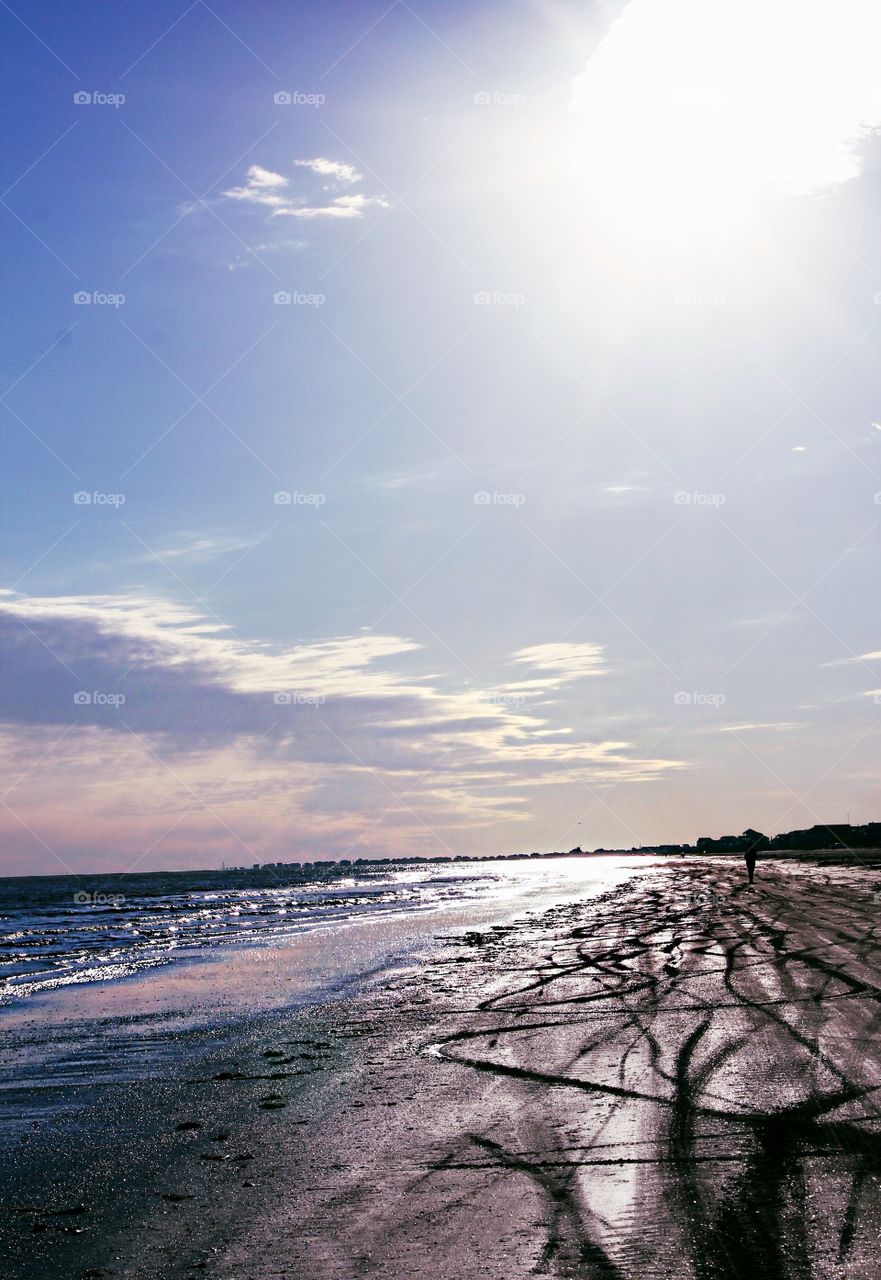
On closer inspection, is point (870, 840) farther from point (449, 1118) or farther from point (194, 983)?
point (449, 1118)

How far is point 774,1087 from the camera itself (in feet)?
31.2

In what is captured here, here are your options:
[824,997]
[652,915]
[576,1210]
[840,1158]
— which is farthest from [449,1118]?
[652,915]

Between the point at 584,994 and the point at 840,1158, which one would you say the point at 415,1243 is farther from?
the point at 584,994

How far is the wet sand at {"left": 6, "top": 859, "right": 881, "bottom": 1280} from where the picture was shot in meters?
6.19

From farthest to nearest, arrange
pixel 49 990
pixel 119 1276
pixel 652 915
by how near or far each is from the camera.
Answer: pixel 652 915, pixel 49 990, pixel 119 1276

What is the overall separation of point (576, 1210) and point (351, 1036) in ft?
28.2

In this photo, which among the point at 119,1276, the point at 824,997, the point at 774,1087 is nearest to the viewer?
the point at 119,1276

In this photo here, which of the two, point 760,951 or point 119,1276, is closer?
point 119,1276

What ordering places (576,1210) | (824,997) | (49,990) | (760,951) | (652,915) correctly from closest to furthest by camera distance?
(576,1210) → (824,997) → (760,951) → (49,990) → (652,915)

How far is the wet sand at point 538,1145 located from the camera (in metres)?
6.19

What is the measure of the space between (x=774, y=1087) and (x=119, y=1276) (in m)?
6.02

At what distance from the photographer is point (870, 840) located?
14000 cm

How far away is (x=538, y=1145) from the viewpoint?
832cm

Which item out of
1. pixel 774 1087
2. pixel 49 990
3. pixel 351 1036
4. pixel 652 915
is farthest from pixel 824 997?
pixel 652 915
